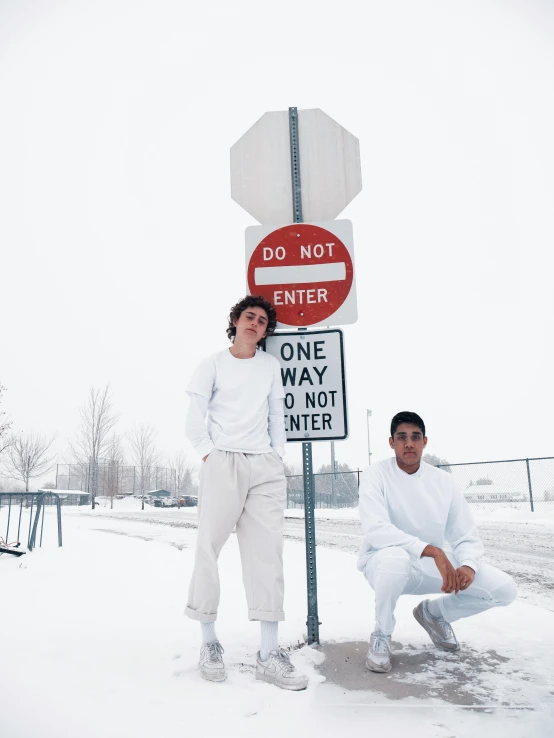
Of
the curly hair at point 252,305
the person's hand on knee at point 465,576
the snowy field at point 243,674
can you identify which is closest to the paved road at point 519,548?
the snowy field at point 243,674

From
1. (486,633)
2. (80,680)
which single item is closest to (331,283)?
(486,633)

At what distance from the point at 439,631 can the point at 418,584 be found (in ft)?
0.97

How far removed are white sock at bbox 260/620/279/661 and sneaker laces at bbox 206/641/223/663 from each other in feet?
0.66

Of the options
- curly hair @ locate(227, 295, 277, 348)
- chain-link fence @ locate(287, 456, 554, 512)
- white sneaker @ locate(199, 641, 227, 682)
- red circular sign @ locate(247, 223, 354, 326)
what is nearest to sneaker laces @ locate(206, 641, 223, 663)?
white sneaker @ locate(199, 641, 227, 682)

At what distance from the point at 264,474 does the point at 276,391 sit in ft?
1.60

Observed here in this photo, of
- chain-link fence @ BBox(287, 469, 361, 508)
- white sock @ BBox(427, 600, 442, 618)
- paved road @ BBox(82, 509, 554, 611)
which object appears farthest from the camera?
chain-link fence @ BBox(287, 469, 361, 508)

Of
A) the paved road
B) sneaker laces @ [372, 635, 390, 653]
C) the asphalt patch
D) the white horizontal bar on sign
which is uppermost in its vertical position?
the white horizontal bar on sign

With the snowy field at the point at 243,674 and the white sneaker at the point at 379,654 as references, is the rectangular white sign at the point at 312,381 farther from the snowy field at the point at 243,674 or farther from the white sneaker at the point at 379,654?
the snowy field at the point at 243,674

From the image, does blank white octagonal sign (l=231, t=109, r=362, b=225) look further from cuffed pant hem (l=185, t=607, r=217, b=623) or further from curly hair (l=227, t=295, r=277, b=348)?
cuffed pant hem (l=185, t=607, r=217, b=623)

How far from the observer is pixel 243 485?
9.04 feet

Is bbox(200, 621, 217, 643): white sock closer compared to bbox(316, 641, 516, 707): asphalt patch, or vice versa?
bbox(316, 641, 516, 707): asphalt patch

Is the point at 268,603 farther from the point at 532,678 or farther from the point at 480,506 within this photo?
the point at 480,506

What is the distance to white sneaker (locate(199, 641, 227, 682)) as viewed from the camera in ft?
7.98

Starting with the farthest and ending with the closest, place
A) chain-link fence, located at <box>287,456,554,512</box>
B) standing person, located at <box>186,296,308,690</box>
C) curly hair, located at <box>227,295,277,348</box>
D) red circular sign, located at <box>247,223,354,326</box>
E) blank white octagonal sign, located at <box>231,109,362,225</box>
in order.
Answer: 1. chain-link fence, located at <box>287,456,554,512</box>
2. blank white octagonal sign, located at <box>231,109,362,225</box>
3. red circular sign, located at <box>247,223,354,326</box>
4. curly hair, located at <box>227,295,277,348</box>
5. standing person, located at <box>186,296,308,690</box>
